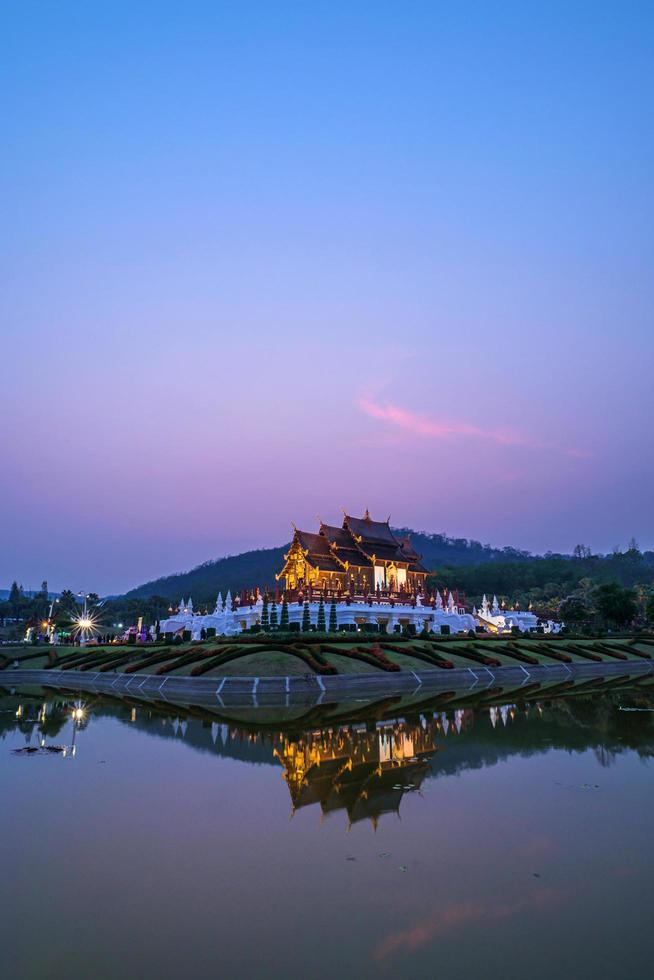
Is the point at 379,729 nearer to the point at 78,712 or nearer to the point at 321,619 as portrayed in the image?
the point at 78,712

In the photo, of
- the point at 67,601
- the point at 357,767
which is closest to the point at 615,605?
the point at 357,767

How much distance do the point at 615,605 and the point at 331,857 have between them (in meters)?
84.5

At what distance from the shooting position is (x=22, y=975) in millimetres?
8258

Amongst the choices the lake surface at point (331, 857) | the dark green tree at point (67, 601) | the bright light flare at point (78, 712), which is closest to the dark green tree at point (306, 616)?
the bright light flare at point (78, 712)

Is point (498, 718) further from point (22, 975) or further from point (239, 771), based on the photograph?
point (22, 975)

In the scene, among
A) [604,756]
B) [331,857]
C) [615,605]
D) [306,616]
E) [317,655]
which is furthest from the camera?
[615,605]

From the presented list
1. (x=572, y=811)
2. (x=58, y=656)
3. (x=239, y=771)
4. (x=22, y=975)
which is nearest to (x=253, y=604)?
(x=58, y=656)

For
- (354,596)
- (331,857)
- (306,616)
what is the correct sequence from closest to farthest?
1. (331,857)
2. (306,616)
3. (354,596)

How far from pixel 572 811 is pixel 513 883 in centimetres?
479

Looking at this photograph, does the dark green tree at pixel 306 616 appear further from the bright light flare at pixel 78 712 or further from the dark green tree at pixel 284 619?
the bright light flare at pixel 78 712

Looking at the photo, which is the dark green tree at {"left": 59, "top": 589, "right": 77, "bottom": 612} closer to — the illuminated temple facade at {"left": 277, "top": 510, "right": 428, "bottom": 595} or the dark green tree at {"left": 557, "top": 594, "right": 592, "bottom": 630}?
the illuminated temple facade at {"left": 277, "top": 510, "right": 428, "bottom": 595}

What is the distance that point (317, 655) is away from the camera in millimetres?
44062

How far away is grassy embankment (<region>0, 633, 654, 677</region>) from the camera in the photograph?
43062mm

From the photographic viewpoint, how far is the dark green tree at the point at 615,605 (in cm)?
8719
